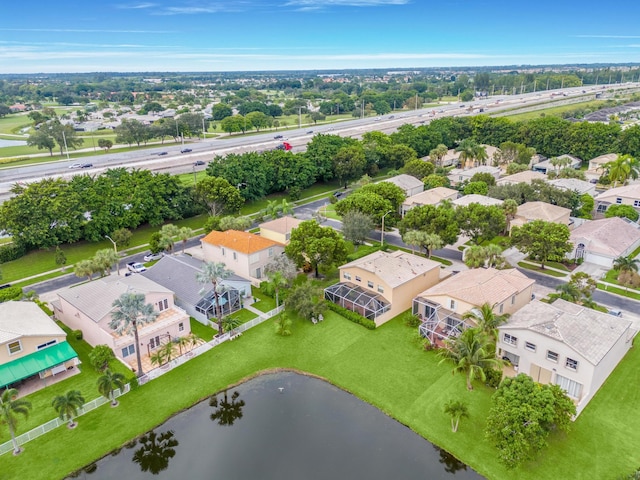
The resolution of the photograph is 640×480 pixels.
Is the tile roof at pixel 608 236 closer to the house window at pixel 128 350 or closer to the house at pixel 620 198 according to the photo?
the house at pixel 620 198

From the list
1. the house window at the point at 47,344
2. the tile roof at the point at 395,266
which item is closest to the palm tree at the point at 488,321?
the tile roof at the point at 395,266

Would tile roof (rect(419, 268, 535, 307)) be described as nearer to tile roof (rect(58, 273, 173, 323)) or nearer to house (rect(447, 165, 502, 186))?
tile roof (rect(58, 273, 173, 323))

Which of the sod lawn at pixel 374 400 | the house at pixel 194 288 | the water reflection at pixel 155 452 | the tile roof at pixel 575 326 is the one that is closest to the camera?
the sod lawn at pixel 374 400

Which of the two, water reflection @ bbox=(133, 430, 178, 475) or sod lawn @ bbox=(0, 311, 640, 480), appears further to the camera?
water reflection @ bbox=(133, 430, 178, 475)

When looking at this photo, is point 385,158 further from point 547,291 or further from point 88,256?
point 88,256

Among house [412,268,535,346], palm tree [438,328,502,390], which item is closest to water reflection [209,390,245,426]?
palm tree [438,328,502,390]

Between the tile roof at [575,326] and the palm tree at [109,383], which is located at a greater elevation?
the tile roof at [575,326]
